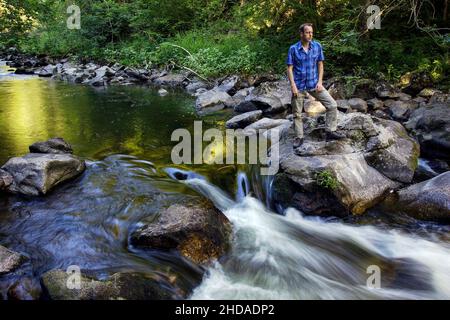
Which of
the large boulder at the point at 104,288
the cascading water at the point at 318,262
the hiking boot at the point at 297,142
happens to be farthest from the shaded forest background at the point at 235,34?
the large boulder at the point at 104,288

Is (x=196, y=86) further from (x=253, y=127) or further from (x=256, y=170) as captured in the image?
(x=256, y=170)

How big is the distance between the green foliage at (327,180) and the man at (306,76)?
3.41 feet

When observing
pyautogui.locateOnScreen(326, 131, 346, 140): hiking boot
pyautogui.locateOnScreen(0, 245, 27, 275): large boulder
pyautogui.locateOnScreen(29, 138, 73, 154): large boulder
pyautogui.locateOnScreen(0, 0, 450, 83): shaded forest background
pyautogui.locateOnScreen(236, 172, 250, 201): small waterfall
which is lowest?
pyautogui.locateOnScreen(0, 245, 27, 275): large boulder

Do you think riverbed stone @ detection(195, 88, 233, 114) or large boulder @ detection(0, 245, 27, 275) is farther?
riverbed stone @ detection(195, 88, 233, 114)

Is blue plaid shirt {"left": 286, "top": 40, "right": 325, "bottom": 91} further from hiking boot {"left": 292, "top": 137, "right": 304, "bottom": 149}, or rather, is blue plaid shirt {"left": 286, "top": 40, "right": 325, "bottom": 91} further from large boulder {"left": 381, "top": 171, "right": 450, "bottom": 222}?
large boulder {"left": 381, "top": 171, "right": 450, "bottom": 222}

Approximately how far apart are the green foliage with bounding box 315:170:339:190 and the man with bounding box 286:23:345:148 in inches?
41.0

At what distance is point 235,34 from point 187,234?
16.5 meters

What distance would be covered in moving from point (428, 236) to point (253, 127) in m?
4.62

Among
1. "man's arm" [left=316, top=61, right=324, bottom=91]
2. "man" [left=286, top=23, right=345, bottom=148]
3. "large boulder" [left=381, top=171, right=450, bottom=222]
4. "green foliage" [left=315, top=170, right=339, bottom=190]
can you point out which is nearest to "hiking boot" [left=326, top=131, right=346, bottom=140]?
"man" [left=286, top=23, right=345, bottom=148]

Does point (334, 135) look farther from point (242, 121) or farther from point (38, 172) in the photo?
point (38, 172)

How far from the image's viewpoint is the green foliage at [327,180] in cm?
543

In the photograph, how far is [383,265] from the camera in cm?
468

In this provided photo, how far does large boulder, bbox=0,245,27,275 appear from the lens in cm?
394

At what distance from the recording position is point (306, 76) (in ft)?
20.6
